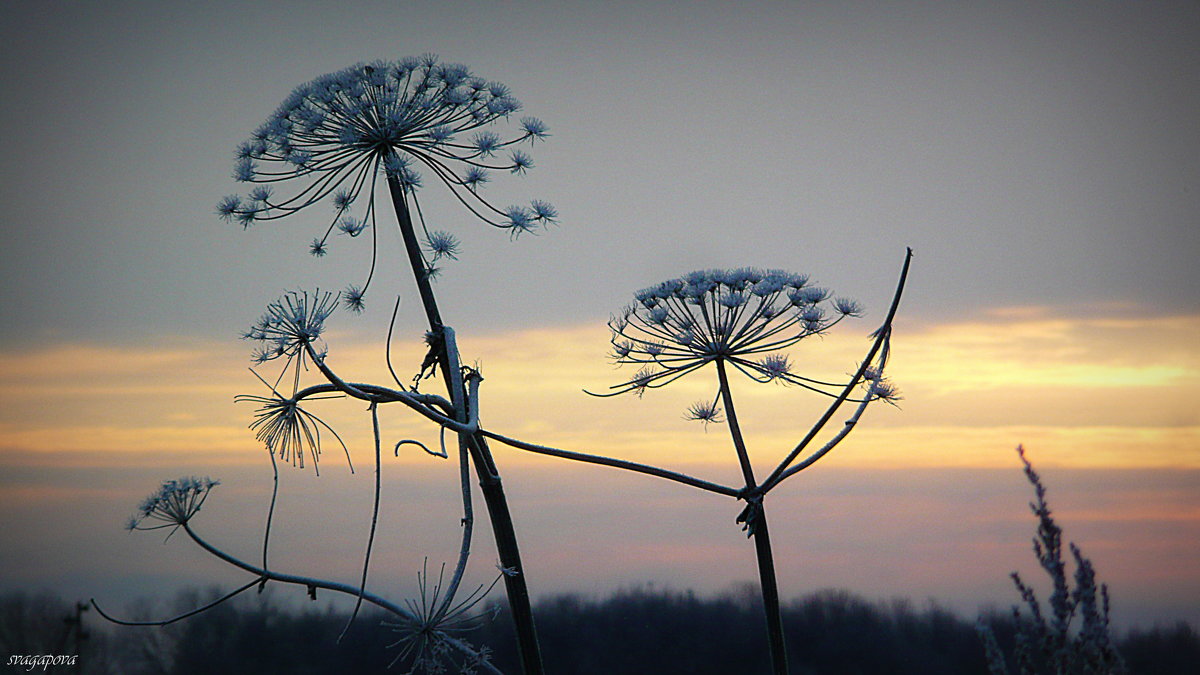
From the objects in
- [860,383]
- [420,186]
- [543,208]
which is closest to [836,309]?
[860,383]

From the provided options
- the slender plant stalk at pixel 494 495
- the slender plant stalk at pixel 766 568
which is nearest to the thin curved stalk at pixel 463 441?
the slender plant stalk at pixel 494 495

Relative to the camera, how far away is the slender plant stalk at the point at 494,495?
898cm

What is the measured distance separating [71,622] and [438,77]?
7.32 m

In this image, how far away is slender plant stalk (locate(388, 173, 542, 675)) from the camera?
8.98 meters

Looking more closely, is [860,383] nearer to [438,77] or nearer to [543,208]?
[543,208]

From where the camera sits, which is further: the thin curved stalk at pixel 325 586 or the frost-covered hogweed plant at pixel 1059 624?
the thin curved stalk at pixel 325 586

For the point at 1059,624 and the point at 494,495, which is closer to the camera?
the point at 1059,624

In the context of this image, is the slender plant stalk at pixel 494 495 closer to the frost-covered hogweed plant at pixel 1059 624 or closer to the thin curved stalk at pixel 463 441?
the thin curved stalk at pixel 463 441

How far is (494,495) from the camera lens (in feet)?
29.7

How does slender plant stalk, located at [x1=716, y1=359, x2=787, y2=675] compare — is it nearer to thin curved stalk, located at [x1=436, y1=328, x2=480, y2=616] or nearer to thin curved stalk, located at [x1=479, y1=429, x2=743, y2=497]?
thin curved stalk, located at [x1=479, y1=429, x2=743, y2=497]

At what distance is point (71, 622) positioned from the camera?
462 inches

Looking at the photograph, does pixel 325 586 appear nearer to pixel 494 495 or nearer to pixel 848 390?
pixel 494 495

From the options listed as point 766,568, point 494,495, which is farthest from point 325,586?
point 766,568

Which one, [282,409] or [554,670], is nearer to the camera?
[282,409]
